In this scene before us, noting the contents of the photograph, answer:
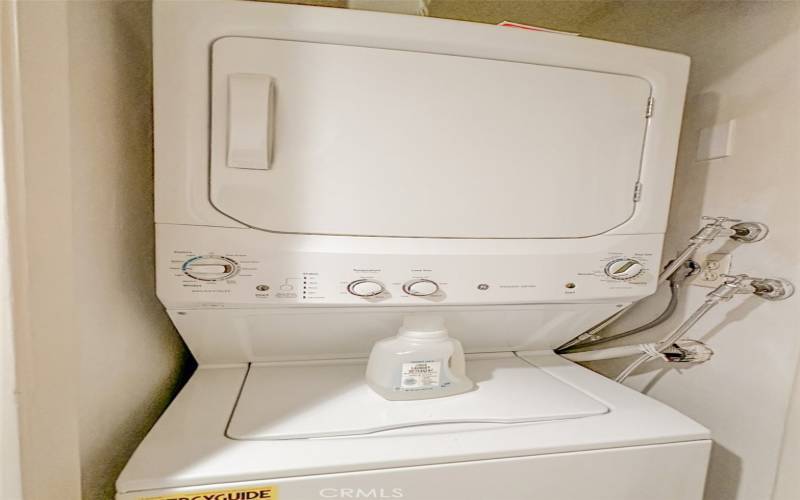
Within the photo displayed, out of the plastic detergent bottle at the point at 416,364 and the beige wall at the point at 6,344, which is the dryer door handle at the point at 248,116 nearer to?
the beige wall at the point at 6,344

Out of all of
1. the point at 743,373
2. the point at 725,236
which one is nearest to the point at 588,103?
the point at 725,236

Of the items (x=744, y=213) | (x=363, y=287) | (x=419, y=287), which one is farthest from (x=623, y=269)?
(x=363, y=287)

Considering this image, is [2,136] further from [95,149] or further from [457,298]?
[457,298]

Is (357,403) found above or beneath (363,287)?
beneath

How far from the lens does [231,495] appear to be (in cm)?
62

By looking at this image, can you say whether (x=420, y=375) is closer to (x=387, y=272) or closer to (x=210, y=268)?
(x=387, y=272)

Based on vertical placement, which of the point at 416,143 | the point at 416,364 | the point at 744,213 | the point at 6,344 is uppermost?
the point at 416,143

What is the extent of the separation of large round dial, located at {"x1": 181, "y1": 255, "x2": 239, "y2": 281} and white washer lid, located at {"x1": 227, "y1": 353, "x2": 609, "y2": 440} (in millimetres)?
309

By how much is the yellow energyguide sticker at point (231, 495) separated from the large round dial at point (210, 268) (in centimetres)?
Answer: 40

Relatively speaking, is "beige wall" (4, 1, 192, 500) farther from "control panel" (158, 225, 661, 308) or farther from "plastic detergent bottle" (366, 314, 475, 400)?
"plastic detergent bottle" (366, 314, 475, 400)

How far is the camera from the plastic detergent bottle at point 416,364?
0.92 m

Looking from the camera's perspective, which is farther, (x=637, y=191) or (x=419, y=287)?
(x=637, y=191)

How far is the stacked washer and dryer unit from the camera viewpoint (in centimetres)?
72

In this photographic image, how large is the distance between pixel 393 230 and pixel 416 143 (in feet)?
0.68
